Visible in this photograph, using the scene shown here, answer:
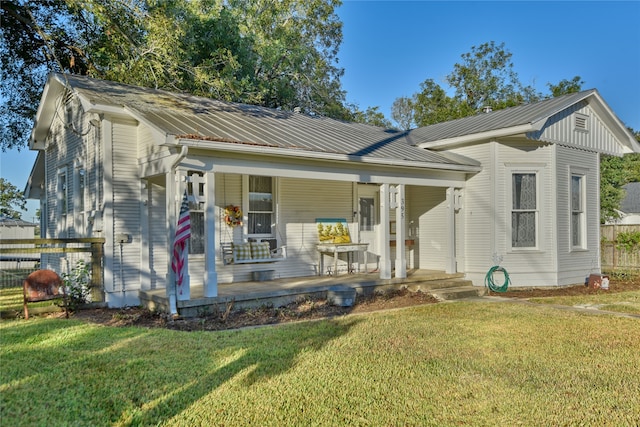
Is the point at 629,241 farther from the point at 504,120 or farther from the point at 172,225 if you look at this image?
the point at 172,225

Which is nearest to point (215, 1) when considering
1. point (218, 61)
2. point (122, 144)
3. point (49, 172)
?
point (218, 61)

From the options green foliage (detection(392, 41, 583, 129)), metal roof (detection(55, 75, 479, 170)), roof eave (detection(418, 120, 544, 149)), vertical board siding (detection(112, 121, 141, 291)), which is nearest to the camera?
metal roof (detection(55, 75, 479, 170))

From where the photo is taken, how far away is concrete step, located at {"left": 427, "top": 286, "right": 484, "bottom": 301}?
9.66m

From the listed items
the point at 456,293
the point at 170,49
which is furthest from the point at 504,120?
the point at 170,49

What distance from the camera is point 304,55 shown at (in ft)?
71.1

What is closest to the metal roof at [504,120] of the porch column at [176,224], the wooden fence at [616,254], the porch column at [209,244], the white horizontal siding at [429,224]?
the white horizontal siding at [429,224]

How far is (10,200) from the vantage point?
41.8 meters

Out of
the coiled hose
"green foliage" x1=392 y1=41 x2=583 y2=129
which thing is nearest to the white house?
the coiled hose

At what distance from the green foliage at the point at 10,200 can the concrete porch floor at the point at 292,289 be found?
4008 centimetres

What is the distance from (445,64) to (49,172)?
26.7 meters

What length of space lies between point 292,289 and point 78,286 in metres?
4.01

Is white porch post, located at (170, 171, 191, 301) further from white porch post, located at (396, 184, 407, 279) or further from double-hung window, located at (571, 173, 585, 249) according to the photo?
double-hung window, located at (571, 173, 585, 249)

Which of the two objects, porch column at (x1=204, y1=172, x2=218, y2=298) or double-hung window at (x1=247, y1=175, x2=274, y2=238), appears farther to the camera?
double-hung window at (x1=247, y1=175, x2=274, y2=238)

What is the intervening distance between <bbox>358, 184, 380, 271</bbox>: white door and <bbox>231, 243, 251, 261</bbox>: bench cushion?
3540 mm
